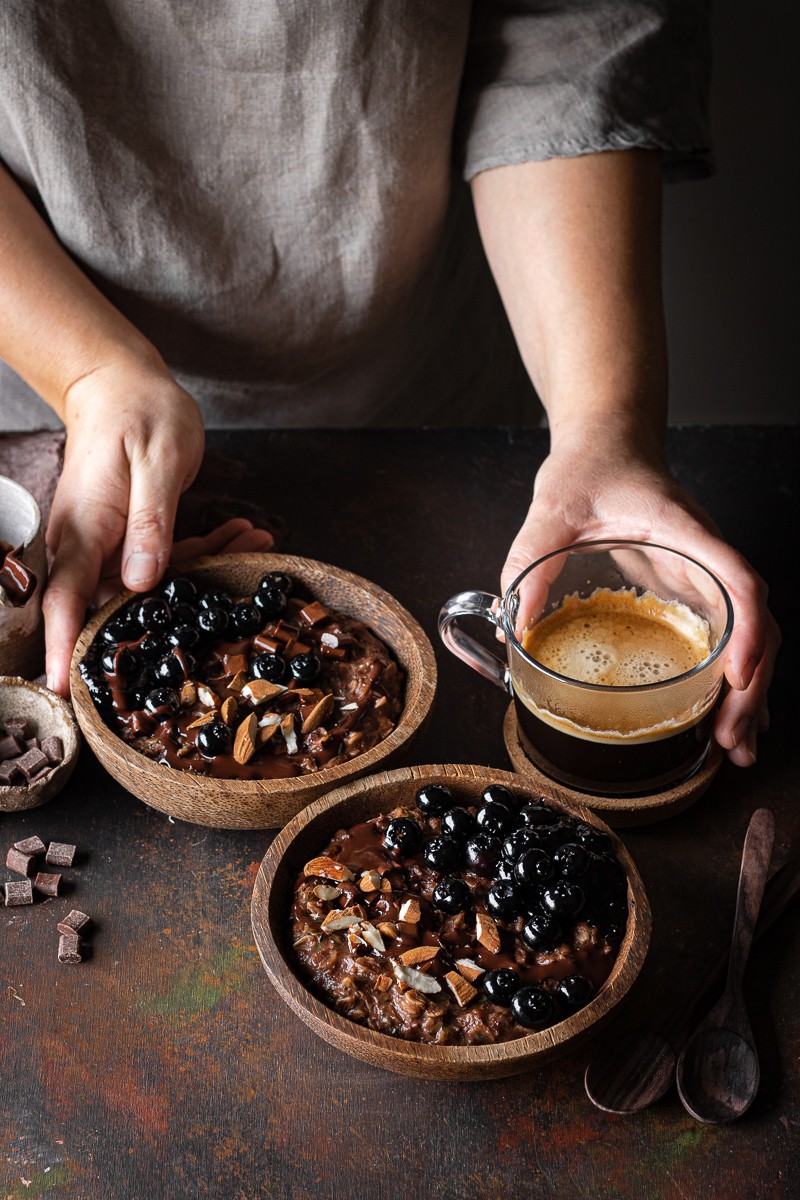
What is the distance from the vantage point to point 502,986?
99 cm

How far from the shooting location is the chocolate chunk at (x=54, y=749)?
1.27m

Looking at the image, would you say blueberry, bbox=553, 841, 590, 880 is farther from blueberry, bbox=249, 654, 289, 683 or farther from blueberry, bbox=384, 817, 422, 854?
blueberry, bbox=249, 654, 289, 683

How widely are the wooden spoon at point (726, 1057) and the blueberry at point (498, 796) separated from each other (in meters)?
0.27

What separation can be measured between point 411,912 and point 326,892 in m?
0.09

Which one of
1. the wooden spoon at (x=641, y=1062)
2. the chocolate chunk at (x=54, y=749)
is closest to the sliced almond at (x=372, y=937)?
the wooden spoon at (x=641, y=1062)

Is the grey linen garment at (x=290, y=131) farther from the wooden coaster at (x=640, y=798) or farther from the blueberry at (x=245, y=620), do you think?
the wooden coaster at (x=640, y=798)

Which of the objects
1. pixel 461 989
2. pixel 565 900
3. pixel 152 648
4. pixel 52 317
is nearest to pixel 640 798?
pixel 565 900

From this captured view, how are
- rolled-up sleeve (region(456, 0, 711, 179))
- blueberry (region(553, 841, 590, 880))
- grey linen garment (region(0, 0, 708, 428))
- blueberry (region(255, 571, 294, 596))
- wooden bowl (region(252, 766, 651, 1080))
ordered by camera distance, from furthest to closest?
1. rolled-up sleeve (region(456, 0, 711, 179))
2. grey linen garment (region(0, 0, 708, 428))
3. blueberry (region(255, 571, 294, 596))
4. blueberry (region(553, 841, 590, 880))
5. wooden bowl (region(252, 766, 651, 1080))

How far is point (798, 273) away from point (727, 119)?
50cm

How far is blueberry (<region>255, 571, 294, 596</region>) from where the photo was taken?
1382 mm

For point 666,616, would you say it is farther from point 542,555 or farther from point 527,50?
point 527,50

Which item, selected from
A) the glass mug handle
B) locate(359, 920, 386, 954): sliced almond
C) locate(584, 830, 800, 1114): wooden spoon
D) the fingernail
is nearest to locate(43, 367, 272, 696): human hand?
the fingernail

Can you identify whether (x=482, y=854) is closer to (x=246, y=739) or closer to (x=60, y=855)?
(x=246, y=739)

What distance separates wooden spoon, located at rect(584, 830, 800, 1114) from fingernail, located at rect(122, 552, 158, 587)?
2.46ft
